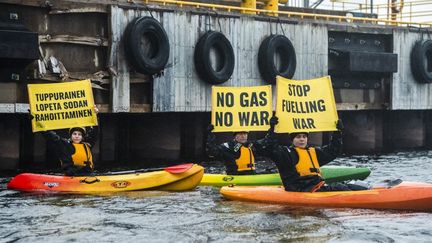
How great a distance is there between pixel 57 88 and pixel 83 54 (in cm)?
421

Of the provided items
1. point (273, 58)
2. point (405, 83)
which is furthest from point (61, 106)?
point (405, 83)

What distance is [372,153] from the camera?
1219 inches

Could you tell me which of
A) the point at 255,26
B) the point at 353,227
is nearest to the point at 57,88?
the point at 353,227

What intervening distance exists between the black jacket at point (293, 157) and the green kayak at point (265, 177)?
2755 millimetres

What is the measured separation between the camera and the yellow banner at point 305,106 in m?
15.0

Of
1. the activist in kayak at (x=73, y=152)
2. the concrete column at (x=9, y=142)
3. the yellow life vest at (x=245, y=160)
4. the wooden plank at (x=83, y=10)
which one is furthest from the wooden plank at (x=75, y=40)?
the yellow life vest at (x=245, y=160)

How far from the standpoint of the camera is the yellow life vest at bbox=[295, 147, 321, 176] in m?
14.4

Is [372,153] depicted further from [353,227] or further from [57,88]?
[353,227]

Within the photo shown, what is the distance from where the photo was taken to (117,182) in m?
17.0

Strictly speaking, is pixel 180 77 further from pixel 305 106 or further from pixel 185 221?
pixel 185 221

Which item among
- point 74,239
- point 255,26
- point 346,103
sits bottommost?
point 74,239

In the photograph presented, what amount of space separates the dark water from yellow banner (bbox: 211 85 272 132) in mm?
1758

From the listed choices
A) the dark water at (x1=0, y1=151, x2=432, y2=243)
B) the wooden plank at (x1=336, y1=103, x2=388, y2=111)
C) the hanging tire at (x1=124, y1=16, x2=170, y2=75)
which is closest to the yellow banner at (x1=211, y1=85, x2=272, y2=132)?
the dark water at (x1=0, y1=151, x2=432, y2=243)

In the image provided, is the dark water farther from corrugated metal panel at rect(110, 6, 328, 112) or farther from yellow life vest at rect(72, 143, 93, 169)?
corrugated metal panel at rect(110, 6, 328, 112)
